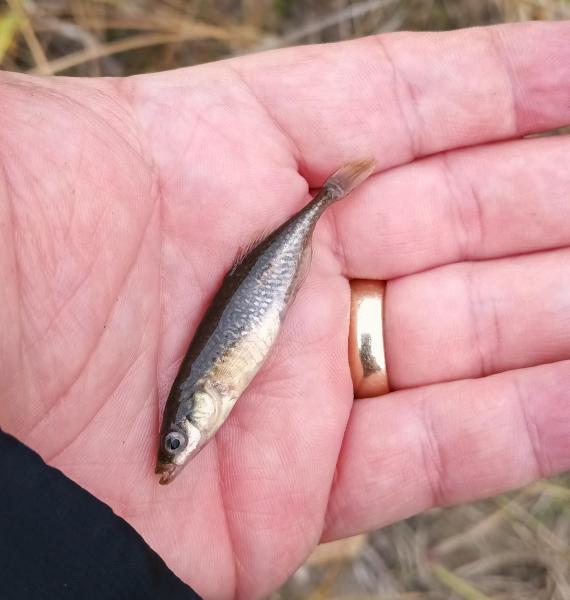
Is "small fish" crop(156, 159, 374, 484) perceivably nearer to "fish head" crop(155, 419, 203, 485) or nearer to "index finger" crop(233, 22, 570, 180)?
"fish head" crop(155, 419, 203, 485)

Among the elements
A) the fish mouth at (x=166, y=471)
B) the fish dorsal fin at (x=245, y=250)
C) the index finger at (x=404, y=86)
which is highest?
the index finger at (x=404, y=86)

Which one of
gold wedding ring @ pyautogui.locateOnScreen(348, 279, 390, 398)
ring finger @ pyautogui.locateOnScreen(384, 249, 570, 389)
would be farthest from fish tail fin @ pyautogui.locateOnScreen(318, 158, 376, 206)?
ring finger @ pyautogui.locateOnScreen(384, 249, 570, 389)

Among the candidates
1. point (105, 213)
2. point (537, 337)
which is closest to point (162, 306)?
point (105, 213)

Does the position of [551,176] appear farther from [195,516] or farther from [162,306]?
[195,516]

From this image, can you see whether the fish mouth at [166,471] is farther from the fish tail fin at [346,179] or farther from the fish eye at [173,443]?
the fish tail fin at [346,179]

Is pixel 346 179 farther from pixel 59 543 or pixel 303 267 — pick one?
pixel 59 543

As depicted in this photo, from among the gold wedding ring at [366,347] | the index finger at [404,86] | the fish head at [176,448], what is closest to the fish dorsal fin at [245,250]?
the index finger at [404,86]
